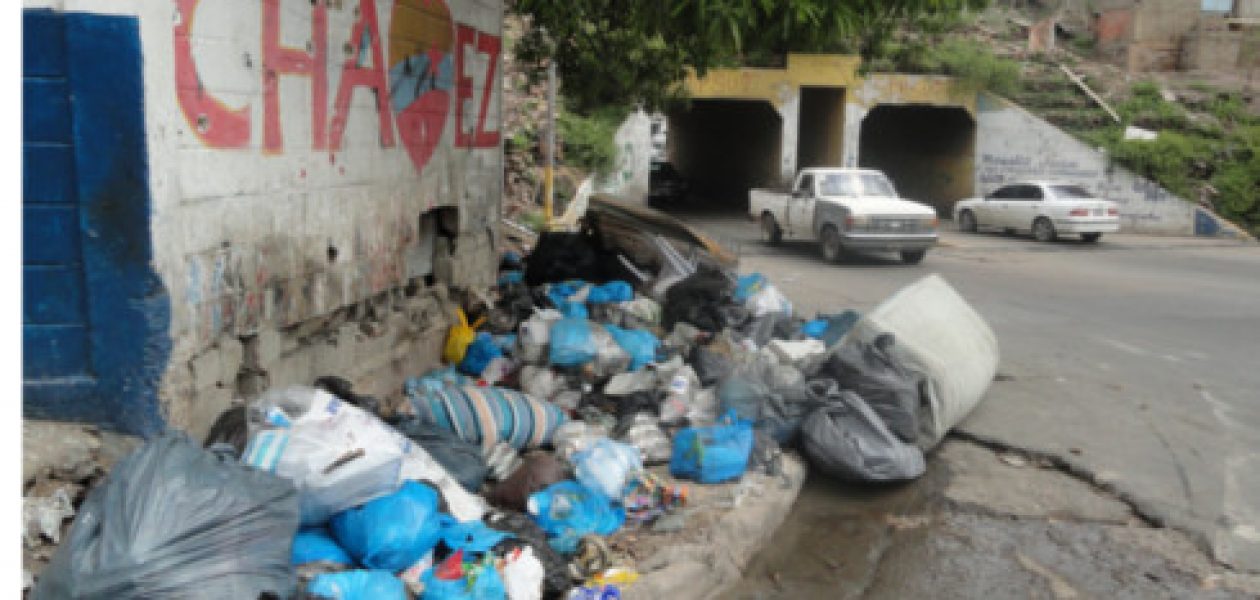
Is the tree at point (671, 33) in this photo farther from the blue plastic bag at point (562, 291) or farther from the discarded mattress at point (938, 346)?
the blue plastic bag at point (562, 291)

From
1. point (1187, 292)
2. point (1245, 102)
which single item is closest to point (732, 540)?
point (1187, 292)

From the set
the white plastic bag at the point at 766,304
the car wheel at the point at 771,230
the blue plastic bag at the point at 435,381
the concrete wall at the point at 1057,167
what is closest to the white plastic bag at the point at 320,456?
the blue plastic bag at the point at 435,381

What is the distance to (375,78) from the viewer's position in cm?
590

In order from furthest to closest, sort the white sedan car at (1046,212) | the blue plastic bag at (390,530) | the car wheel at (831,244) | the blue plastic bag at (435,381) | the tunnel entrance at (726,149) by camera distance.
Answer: the tunnel entrance at (726,149), the white sedan car at (1046,212), the car wheel at (831,244), the blue plastic bag at (435,381), the blue plastic bag at (390,530)

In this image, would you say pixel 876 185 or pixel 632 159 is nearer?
pixel 876 185

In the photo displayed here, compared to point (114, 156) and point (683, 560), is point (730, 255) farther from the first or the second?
point (114, 156)

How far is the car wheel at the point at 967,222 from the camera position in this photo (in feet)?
81.3

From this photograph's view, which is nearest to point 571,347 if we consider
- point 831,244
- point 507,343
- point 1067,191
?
point 507,343

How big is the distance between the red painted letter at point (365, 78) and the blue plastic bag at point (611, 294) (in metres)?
2.87

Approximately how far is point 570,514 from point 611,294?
4.31 m

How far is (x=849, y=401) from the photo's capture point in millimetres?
6148

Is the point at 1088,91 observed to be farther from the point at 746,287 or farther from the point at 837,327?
the point at 837,327

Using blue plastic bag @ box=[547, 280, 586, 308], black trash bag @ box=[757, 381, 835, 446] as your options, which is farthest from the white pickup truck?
black trash bag @ box=[757, 381, 835, 446]

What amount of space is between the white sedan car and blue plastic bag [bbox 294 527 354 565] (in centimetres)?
2077
